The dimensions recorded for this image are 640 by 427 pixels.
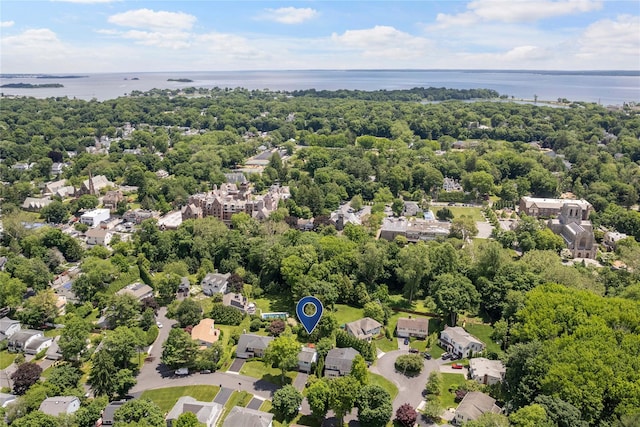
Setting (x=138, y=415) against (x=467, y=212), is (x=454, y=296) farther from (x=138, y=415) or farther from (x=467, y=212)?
(x=467, y=212)

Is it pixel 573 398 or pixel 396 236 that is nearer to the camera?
pixel 573 398

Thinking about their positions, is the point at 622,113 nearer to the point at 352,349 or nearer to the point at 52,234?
the point at 352,349

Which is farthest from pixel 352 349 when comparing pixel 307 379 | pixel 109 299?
pixel 109 299

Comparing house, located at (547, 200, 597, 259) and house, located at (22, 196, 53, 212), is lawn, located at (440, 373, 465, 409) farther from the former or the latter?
house, located at (22, 196, 53, 212)

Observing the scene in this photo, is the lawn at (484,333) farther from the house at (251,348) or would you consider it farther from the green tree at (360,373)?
the house at (251,348)

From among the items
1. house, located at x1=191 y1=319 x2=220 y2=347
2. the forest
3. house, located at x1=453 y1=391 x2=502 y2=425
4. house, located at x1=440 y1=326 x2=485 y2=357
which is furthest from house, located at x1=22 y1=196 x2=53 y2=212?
house, located at x1=453 y1=391 x2=502 y2=425
